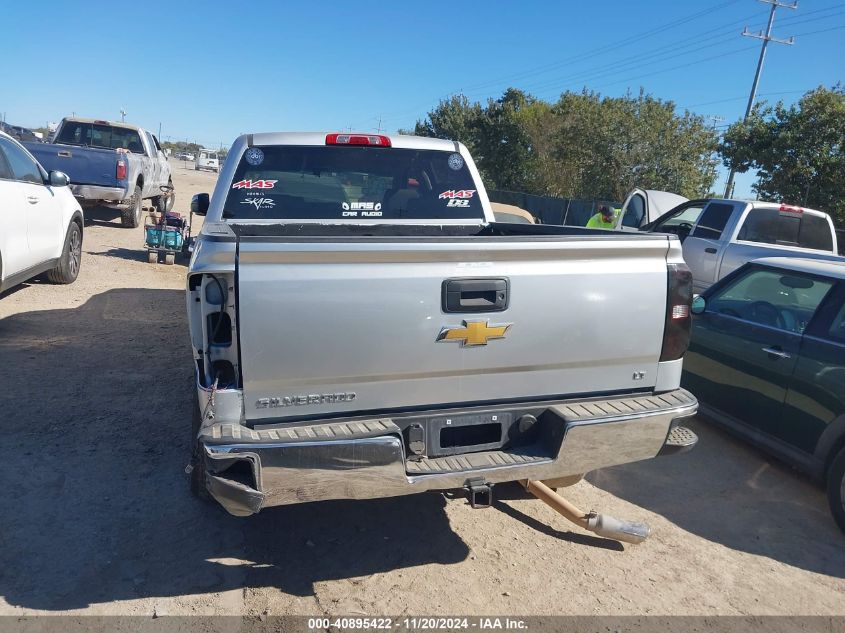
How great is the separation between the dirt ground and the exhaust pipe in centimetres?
10

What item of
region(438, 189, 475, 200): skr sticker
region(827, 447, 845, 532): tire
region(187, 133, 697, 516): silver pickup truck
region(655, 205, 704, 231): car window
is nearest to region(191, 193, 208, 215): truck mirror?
region(438, 189, 475, 200): skr sticker

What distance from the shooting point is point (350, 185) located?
4816 mm

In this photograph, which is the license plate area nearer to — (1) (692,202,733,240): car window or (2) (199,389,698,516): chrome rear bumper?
(2) (199,389,698,516): chrome rear bumper

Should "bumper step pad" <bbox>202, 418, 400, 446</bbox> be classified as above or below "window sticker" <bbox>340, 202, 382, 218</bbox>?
below

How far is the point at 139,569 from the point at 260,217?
2262 mm

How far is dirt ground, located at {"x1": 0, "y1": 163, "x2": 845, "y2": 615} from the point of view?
317 centimetres

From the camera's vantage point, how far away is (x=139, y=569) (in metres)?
3.26

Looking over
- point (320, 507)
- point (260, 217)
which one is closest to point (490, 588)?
point (320, 507)

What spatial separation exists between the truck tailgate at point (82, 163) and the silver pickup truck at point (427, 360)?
10.7 metres

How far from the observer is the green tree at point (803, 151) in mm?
18312

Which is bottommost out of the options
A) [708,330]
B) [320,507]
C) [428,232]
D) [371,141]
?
[320,507]

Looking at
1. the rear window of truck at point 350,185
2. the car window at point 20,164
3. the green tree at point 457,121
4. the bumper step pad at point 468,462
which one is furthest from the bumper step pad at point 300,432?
the green tree at point 457,121

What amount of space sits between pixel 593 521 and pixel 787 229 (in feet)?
24.9

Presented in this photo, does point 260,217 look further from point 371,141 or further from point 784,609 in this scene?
point 784,609
